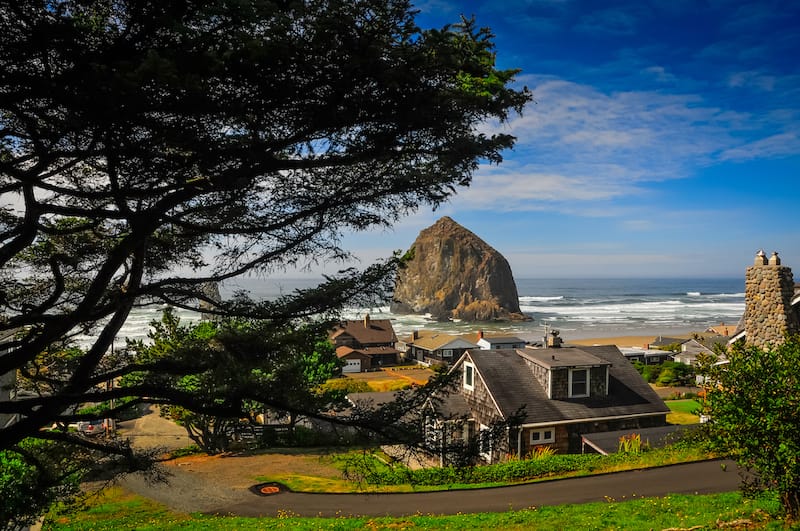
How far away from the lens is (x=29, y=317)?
17.8ft

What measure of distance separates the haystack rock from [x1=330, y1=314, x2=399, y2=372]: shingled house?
135 ft

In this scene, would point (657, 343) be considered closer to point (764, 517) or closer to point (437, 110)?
point (764, 517)

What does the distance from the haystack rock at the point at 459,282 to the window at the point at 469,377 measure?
2849 inches

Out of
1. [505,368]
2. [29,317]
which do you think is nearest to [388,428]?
[29,317]

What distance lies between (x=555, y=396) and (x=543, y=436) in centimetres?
193

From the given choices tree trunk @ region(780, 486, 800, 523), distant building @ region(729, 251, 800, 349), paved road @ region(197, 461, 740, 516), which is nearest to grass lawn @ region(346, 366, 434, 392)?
paved road @ region(197, 461, 740, 516)

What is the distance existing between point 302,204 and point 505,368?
1638 centimetres

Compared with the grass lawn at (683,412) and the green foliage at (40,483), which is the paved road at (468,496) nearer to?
the green foliage at (40,483)

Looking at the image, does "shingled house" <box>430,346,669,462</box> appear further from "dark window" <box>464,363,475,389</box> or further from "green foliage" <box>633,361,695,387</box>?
"green foliage" <box>633,361,695,387</box>

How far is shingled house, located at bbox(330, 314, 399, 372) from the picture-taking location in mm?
47812

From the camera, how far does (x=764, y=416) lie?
782 cm

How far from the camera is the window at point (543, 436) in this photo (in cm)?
1823

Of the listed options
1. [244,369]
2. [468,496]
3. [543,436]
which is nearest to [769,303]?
[543,436]

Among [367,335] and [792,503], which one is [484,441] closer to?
[792,503]
